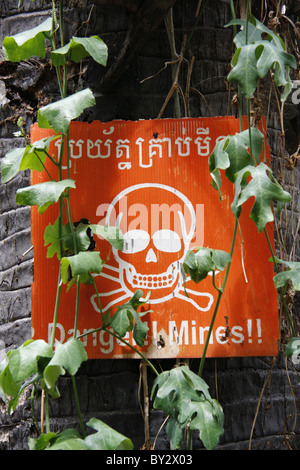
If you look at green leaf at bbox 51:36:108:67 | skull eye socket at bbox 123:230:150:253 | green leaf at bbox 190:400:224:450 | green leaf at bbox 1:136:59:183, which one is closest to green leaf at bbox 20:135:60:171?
green leaf at bbox 1:136:59:183

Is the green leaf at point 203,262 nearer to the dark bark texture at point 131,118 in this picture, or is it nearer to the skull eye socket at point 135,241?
the skull eye socket at point 135,241

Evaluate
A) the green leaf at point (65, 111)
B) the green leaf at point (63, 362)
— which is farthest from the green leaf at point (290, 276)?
the green leaf at point (65, 111)

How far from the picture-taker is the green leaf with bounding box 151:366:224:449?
1578mm

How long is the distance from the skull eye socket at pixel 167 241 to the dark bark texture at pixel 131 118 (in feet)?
1.23

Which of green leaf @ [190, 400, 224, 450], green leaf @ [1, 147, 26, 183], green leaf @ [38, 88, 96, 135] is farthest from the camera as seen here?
green leaf @ [1, 147, 26, 183]

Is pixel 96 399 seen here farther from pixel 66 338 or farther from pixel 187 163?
pixel 187 163

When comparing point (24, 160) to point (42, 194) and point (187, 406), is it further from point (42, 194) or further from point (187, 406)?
point (187, 406)

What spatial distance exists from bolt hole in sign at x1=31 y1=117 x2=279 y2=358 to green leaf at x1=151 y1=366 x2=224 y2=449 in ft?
0.69

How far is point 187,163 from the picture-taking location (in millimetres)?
1965

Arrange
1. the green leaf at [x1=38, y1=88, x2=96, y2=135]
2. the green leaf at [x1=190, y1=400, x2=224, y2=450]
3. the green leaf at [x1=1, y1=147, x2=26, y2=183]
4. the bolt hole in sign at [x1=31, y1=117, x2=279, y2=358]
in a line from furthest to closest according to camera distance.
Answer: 1. the bolt hole in sign at [x1=31, y1=117, x2=279, y2=358]
2. the green leaf at [x1=1, y1=147, x2=26, y2=183]
3. the green leaf at [x1=38, y1=88, x2=96, y2=135]
4. the green leaf at [x1=190, y1=400, x2=224, y2=450]

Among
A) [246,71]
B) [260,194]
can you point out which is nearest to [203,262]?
[260,194]

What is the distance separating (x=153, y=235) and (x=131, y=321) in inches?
12.0

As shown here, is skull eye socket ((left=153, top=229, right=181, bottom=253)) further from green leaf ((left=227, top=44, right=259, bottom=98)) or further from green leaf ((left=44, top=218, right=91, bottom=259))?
green leaf ((left=227, top=44, right=259, bottom=98))

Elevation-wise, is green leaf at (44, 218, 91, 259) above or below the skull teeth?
above
